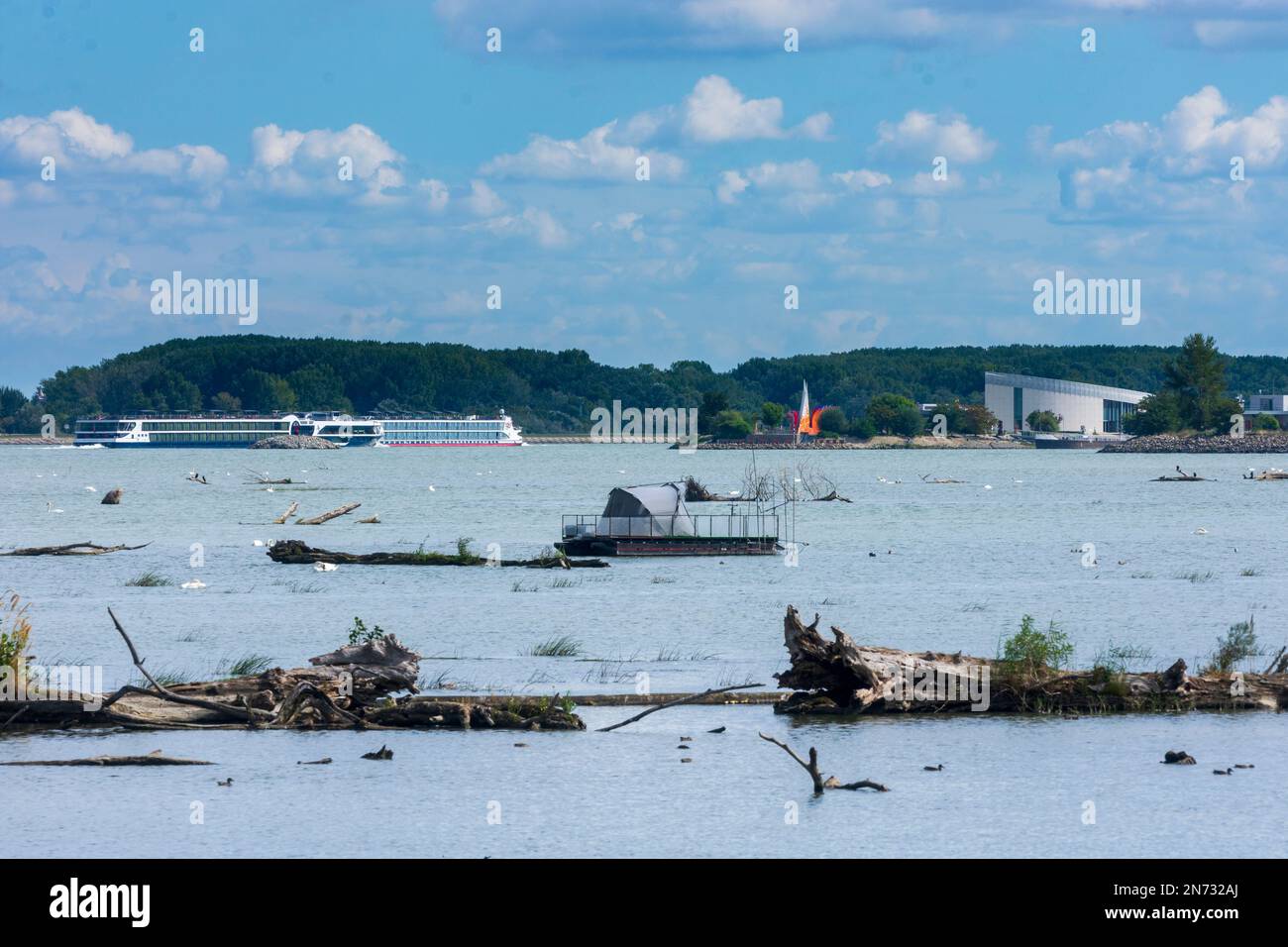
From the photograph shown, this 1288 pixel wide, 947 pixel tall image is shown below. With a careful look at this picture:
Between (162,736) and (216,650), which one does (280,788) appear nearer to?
(162,736)

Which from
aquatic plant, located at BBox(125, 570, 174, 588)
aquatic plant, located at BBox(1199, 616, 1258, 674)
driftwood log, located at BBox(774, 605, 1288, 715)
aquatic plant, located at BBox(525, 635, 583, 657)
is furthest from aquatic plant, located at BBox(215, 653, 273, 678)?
aquatic plant, located at BBox(125, 570, 174, 588)

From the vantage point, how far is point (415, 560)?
221ft

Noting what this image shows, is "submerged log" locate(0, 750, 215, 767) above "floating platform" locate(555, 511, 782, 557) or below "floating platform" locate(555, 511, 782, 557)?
below

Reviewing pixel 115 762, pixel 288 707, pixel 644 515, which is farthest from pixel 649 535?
pixel 115 762

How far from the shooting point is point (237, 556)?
7469 centimetres

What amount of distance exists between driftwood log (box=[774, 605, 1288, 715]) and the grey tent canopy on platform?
143ft

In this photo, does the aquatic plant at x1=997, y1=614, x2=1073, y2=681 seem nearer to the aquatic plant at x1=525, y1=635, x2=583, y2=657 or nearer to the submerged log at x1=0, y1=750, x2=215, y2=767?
the aquatic plant at x1=525, y1=635, x2=583, y2=657

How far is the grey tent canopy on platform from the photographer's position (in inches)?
2874

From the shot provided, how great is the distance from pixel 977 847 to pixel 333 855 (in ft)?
25.6

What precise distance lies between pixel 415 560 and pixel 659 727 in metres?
39.9

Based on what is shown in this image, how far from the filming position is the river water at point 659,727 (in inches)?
860

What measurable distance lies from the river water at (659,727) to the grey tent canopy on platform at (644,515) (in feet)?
9.41

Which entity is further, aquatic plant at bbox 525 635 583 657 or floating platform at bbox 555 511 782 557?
floating platform at bbox 555 511 782 557

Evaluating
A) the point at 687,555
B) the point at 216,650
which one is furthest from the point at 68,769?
the point at 687,555
